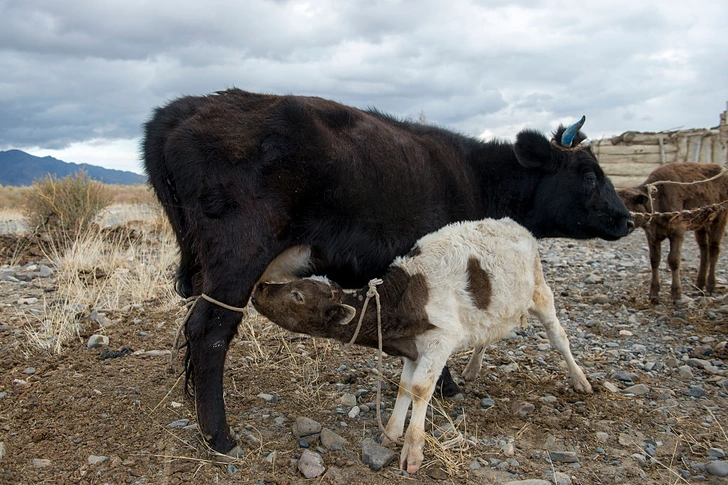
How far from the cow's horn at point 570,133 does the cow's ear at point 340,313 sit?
9.14 ft

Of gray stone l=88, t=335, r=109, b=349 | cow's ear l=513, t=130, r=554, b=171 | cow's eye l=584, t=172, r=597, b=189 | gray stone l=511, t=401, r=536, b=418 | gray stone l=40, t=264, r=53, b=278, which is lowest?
gray stone l=511, t=401, r=536, b=418

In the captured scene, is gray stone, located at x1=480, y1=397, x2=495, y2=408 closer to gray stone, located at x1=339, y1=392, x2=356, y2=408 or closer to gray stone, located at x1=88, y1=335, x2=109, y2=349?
gray stone, located at x1=339, y1=392, x2=356, y2=408

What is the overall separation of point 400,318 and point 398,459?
1.00m

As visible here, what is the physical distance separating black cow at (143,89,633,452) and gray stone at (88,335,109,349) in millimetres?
2018

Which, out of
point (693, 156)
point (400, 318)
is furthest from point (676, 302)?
point (693, 156)

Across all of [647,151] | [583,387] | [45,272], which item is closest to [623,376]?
[583,387]

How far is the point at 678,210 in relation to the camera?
27.9 feet

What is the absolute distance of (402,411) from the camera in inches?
172

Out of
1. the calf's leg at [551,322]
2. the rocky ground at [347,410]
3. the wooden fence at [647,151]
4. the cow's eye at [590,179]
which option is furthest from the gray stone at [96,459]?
the wooden fence at [647,151]

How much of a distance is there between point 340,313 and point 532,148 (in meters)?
2.54

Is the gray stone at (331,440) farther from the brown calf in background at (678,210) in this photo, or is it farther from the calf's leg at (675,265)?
the calf's leg at (675,265)

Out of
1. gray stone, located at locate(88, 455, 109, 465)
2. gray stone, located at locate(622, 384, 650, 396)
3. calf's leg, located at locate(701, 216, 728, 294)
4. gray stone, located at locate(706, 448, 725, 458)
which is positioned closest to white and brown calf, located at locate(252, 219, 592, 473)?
gray stone, located at locate(622, 384, 650, 396)

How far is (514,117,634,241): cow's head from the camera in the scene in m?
5.34

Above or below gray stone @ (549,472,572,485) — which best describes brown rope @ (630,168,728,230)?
above
